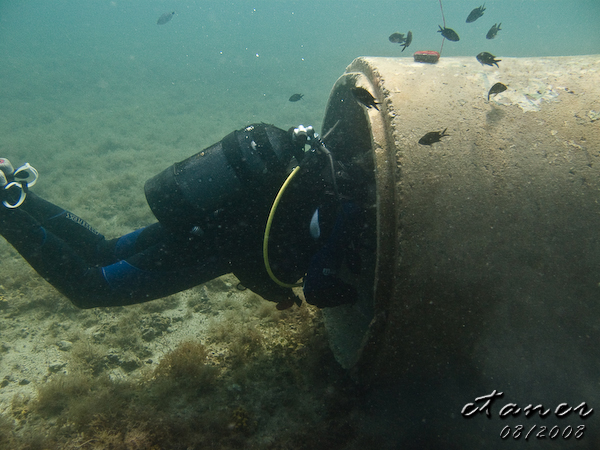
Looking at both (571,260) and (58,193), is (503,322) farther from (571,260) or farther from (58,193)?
(58,193)

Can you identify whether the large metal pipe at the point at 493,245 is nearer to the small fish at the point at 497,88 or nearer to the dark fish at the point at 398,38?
the small fish at the point at 497,88

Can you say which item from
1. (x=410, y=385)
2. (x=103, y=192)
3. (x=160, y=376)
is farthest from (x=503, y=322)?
(x=103, y=192)

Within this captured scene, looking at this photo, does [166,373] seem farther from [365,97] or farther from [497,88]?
[497,88]

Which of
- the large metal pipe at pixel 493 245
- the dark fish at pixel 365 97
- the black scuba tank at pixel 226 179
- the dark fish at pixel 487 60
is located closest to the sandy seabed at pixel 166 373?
the large metal pipe at pixel 493 245

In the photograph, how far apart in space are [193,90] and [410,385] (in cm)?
3376

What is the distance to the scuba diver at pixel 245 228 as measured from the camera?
250 centimetres

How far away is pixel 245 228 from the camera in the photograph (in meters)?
2.71

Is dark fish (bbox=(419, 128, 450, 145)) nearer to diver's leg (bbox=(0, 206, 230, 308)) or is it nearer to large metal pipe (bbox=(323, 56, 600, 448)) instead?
large metal pipe (bbox=(323, 56, 600, 448))

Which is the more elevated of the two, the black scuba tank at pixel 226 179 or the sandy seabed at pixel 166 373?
the black scuba tank at pixel 226 179

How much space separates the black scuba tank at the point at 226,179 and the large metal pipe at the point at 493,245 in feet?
2.82

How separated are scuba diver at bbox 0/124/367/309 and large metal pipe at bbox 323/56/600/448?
470 mm

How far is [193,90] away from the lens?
30.5 m

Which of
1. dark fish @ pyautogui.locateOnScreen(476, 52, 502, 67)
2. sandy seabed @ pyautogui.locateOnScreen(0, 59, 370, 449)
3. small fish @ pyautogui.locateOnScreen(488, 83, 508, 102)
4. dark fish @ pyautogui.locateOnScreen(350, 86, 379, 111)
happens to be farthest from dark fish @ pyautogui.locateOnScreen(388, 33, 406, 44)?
sandy seabed @ pyautogui.locateOnScreen(0, 59, 370, 449)

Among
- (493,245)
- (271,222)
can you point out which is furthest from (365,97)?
(493,245)
